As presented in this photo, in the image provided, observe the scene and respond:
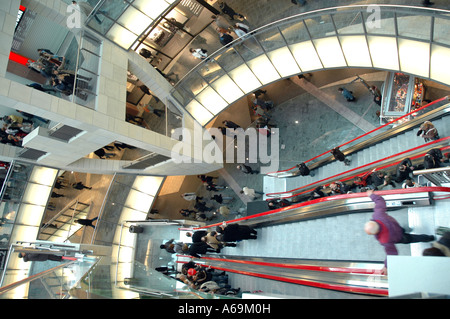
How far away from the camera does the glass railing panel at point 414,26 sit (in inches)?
397

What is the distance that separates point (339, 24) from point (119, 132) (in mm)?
9788

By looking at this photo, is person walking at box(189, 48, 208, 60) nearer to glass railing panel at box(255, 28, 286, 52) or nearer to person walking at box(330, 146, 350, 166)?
glass railing panel at box(255, 28, 286, 52)

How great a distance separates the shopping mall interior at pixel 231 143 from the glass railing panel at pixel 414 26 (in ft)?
0.14

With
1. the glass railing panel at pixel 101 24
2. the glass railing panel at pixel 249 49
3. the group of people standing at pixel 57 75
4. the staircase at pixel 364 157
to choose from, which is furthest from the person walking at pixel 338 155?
the glass railing panel at pixel 101 24

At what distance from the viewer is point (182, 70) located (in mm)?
17766

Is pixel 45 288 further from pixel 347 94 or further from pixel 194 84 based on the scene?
pixel 347 94

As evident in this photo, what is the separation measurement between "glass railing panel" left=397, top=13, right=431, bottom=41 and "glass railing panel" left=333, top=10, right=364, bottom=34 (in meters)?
1.43

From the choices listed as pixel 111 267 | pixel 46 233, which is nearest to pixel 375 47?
pixel 111 267

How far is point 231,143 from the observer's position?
20438mm

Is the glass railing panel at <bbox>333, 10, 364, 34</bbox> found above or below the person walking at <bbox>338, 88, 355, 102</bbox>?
above

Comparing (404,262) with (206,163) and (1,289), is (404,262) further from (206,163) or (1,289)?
(206,163)

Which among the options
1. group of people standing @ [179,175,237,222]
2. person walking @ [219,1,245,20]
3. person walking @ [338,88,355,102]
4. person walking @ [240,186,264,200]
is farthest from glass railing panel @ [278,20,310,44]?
group of people standing @ [179,175,237,222]

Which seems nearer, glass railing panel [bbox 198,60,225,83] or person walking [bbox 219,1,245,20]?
person walking [bbox 219,1,245,20]

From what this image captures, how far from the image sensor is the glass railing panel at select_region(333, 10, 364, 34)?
11750 millimetres
